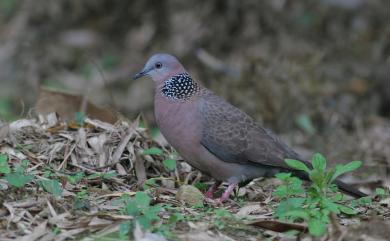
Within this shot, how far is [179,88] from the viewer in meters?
6.38

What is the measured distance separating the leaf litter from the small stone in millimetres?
25

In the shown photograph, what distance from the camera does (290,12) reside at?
10727 mm

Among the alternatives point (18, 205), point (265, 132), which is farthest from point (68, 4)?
point (18, 205)

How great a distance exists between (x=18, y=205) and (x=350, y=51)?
6.71 m

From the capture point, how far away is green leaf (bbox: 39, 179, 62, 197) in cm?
502

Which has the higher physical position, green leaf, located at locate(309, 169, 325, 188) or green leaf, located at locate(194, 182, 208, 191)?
Answer: green leaf, located at locate(309, 169, 325, 188)

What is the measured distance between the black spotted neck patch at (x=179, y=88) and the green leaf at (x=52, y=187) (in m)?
1.54

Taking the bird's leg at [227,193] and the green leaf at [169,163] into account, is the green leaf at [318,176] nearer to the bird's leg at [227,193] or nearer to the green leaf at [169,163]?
the bird's leg at [227,193]

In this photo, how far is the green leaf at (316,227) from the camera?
177 inches

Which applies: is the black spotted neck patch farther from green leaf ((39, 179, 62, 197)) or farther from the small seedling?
the small seedling

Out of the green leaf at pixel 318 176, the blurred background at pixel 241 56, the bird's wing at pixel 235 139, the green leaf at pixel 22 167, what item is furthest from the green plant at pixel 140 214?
the blurred background at pixel 241 56

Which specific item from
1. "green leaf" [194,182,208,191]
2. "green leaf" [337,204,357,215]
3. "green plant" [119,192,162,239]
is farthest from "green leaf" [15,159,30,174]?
"green leaf" [337,204,357,215]

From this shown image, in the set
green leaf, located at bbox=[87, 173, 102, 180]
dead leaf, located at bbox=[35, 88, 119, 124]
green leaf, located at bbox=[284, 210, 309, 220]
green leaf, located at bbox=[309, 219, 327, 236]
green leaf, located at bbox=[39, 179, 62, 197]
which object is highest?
dead leaf, located at bbox=[35, 88, 119, 124]

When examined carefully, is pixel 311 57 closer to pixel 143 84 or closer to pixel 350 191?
pixel 143 84
